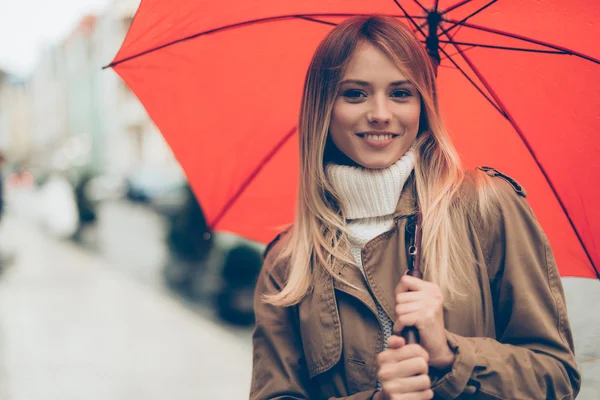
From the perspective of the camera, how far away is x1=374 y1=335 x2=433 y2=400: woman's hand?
1534mm

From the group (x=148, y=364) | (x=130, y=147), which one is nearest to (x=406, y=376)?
(x=148, y=364)

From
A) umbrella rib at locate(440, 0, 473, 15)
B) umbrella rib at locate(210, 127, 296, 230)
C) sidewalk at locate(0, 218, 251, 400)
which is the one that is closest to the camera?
umbrella rib at locate(440, 0, 473, 15)

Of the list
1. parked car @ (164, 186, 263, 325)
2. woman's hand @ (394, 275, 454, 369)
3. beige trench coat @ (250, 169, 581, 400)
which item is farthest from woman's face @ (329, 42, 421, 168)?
parked car @ (164, 186, 263, 325)

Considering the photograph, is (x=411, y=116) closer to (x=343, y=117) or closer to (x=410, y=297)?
(x=343, y=117)

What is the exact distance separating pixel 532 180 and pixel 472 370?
1.01 metres

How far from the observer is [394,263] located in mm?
1883

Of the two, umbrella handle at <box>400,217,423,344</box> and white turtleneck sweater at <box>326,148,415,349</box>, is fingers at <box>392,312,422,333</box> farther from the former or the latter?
white turtleneck sweater at <box>326,148,415,349</box>

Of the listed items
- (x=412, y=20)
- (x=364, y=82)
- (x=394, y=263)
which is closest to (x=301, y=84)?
(x=412, y=20)

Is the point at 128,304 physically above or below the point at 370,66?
below

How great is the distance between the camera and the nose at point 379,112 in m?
1.87

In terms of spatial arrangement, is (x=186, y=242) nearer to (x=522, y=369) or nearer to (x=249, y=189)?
(x=249, y=189)

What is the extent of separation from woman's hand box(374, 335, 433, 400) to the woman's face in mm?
593

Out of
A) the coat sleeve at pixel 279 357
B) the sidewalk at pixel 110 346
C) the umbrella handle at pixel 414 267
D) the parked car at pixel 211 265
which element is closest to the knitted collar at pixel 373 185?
the umbrella handle at pixel 414 267

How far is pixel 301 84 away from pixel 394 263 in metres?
1.09
